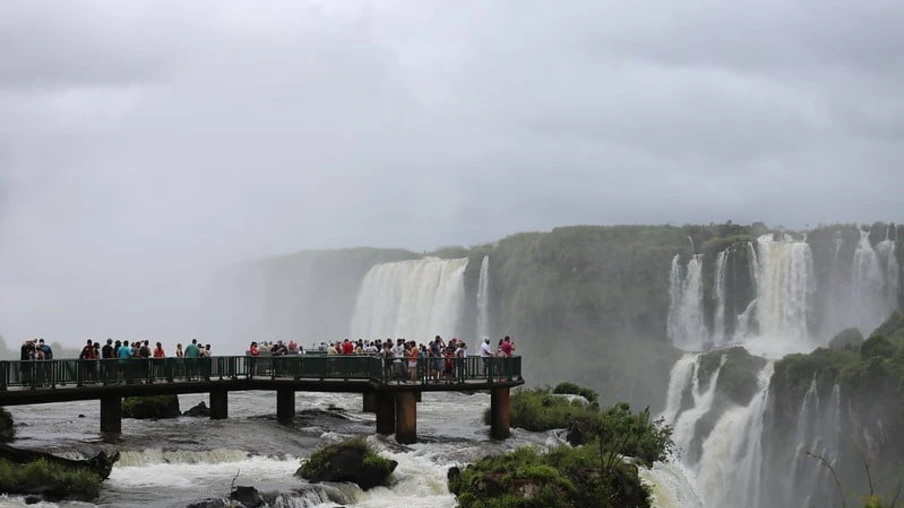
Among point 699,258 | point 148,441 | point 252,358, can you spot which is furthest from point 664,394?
point 148,441

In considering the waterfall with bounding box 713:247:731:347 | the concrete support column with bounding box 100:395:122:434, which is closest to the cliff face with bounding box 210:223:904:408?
the waterfall with bounding box 713:247:731:347

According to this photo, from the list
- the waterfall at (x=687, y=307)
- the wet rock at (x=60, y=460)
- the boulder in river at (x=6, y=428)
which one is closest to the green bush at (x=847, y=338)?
the waterfall at (x=687, y=307)

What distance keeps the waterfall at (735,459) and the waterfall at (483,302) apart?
108ft

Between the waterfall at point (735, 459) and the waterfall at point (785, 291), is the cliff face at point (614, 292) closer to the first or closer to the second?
the waterfall at point (785, 291)

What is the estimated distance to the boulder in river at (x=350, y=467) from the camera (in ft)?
86.7

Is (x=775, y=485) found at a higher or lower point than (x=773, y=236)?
lower

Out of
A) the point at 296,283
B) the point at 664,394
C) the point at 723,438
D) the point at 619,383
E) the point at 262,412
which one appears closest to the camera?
the point at 262,412

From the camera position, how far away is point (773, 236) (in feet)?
276

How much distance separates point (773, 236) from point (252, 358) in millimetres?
55575

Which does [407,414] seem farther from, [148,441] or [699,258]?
[699,258]

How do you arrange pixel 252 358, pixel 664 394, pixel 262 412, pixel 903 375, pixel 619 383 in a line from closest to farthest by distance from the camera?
pixel 252 358 → pixel 262 412 → pixel 903 375 → pixel 664 394 → pixel 619 383

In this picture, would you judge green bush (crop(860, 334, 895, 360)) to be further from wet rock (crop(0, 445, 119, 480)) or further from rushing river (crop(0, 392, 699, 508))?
wet rock (crop(0, 445, 119, 480))

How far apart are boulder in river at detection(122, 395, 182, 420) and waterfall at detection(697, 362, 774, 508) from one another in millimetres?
27973

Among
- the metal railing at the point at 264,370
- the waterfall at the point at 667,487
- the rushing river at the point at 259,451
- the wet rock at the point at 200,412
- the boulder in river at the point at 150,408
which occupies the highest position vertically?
the metal railing at the point at 264,370
